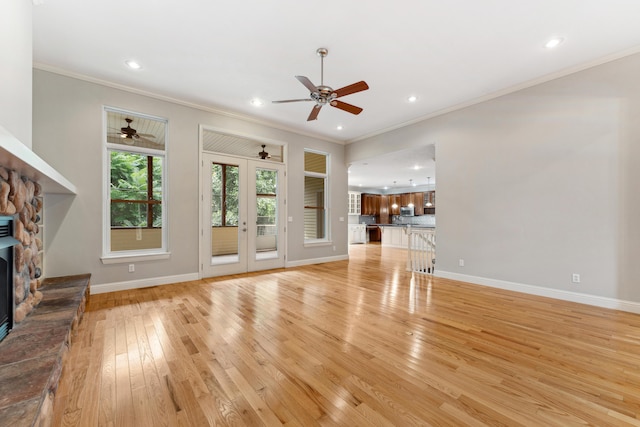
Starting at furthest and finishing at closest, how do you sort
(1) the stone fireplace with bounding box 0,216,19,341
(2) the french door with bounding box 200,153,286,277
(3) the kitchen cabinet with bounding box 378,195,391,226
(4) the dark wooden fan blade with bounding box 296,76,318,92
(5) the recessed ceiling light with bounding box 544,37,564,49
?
(3) the kitchen cabinet with bounding box 378,195,391,226, (2) the french door with bounding box 200,153,286,277, (5) the recessed ceiling light with bounding box 544,37,564,49, (4) the dark wooden fan blade with bounding box 296,76,318,92, (1) the stone fireplace with bounding box 0,216,19,341

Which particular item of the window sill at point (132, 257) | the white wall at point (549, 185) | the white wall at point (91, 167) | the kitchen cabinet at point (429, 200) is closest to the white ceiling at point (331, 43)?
the white wall at point (91, 167)

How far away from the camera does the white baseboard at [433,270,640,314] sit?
3.20 metres

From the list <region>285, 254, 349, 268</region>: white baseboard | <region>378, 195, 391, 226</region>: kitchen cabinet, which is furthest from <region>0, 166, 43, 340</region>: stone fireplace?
<region>378, 195, 391, 226</region>: kitchen cabinet

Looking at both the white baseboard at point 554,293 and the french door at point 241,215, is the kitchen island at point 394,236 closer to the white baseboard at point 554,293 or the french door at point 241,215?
the white baseboard at point 554,293

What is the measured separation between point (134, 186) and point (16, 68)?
2.57 m

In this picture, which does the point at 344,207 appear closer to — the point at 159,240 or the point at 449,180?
the point at 449,180

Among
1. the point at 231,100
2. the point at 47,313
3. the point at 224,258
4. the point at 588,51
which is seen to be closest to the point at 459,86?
the point at 588,51

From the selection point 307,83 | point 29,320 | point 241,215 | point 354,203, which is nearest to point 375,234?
point 354,203

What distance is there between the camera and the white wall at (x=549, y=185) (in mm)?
3234

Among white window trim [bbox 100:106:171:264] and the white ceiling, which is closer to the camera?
the white ceiling

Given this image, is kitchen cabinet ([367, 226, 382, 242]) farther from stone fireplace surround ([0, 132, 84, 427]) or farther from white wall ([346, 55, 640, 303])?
stone fireplace surround ([0, 132, 84, 427])

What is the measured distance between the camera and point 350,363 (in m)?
2.04

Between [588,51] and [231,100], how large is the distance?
501 centimetres

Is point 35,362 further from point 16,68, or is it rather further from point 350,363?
point 16,68
